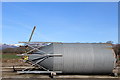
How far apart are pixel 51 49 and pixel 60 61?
4.15 ft

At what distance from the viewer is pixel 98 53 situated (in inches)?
453

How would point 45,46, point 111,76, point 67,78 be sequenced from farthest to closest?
point 45,46, point 111,76, point 67,78

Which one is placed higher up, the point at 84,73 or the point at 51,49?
the point at 51,49

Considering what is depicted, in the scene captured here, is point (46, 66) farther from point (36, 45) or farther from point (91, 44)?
point (91, 44)

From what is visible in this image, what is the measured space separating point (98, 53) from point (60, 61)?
10.2 feet

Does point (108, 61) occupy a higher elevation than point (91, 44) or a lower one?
lower

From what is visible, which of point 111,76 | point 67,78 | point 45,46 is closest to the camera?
point 67,78

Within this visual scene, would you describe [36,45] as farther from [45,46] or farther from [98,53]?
[98,53]

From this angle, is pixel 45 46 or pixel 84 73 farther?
pixel 45 46

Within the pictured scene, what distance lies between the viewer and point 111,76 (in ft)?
38.6

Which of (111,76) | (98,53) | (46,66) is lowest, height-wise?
(111,76)

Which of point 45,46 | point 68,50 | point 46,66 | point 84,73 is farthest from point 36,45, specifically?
point 84,73

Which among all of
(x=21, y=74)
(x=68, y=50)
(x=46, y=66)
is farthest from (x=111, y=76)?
(x=21, y=74)

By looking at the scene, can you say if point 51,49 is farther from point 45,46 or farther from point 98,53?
point 98,53
